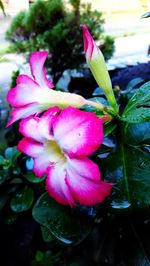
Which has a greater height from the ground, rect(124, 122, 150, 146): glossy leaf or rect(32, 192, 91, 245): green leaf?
rect(124, 122, 150, 146): glossy leaf

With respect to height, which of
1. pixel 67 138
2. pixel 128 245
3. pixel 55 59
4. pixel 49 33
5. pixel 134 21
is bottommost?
pixel 134 21

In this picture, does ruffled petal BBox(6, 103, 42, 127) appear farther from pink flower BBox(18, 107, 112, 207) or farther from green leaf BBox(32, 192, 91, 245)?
green leaf BBox(32, 192, 91, 245)

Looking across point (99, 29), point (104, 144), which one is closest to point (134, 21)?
point (99, 29)

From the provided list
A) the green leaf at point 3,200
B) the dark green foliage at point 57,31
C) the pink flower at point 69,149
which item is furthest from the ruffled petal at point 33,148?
the dark green foliage at point 57,31

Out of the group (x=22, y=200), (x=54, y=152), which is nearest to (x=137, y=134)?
(x=54, y=152)

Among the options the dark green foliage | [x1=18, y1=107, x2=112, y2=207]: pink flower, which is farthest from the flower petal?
the dark green foliage

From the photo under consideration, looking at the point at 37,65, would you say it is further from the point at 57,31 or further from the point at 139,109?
the point at 57,31

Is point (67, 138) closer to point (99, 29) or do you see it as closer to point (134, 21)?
point (99, 29)
